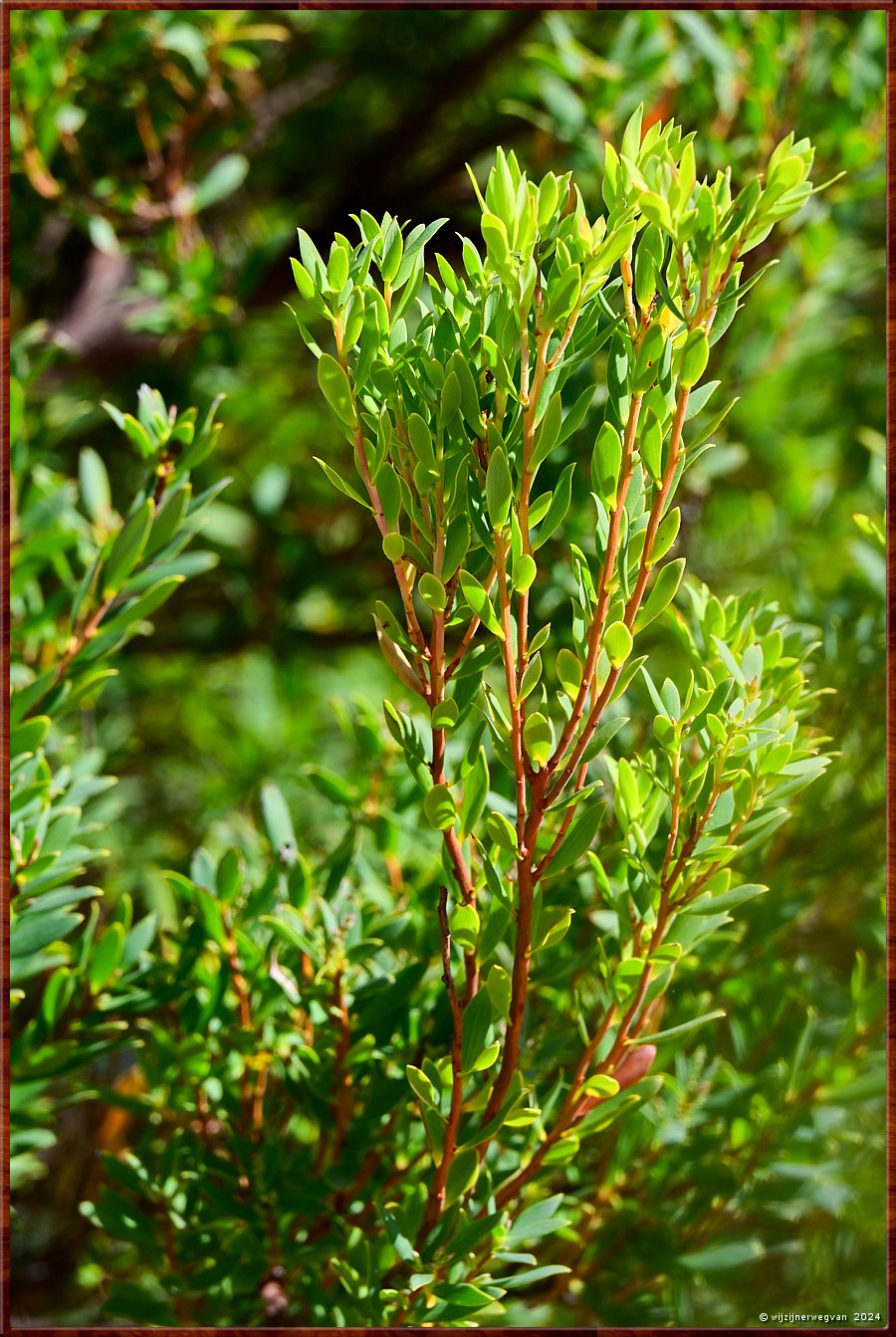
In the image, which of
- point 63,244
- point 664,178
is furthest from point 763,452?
point 664,178

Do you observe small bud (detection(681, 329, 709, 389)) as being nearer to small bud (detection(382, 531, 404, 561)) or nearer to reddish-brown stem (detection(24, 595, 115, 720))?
small bud (detection(382, 531, 404, 561))

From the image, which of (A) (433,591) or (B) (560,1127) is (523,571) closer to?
(A) (433,591)

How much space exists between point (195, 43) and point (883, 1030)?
0.60 metres

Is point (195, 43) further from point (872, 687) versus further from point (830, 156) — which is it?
point (872, 687)

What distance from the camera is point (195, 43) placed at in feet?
2.15

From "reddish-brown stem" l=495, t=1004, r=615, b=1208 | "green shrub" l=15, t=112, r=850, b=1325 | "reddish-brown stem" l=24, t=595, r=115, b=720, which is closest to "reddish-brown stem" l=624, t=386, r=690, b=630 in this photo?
"green shrub" l=15, t=112, r=850, b=1325

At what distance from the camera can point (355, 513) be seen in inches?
37.7

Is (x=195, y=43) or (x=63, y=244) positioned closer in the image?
(x=195, y=43)

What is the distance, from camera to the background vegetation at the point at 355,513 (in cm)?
50

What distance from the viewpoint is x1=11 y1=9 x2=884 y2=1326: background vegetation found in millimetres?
499

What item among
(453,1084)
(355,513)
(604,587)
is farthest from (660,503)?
(355,513)

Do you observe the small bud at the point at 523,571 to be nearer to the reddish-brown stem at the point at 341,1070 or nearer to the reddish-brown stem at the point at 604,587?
the reddish-brown stem at the point at 604,587

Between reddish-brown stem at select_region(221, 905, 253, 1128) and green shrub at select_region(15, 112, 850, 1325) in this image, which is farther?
reddish-brown stem at select_region(221, 905, 253, 1128)

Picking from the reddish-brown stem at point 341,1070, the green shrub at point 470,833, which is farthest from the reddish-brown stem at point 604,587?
the reddish-brown stem at point 341,1070
